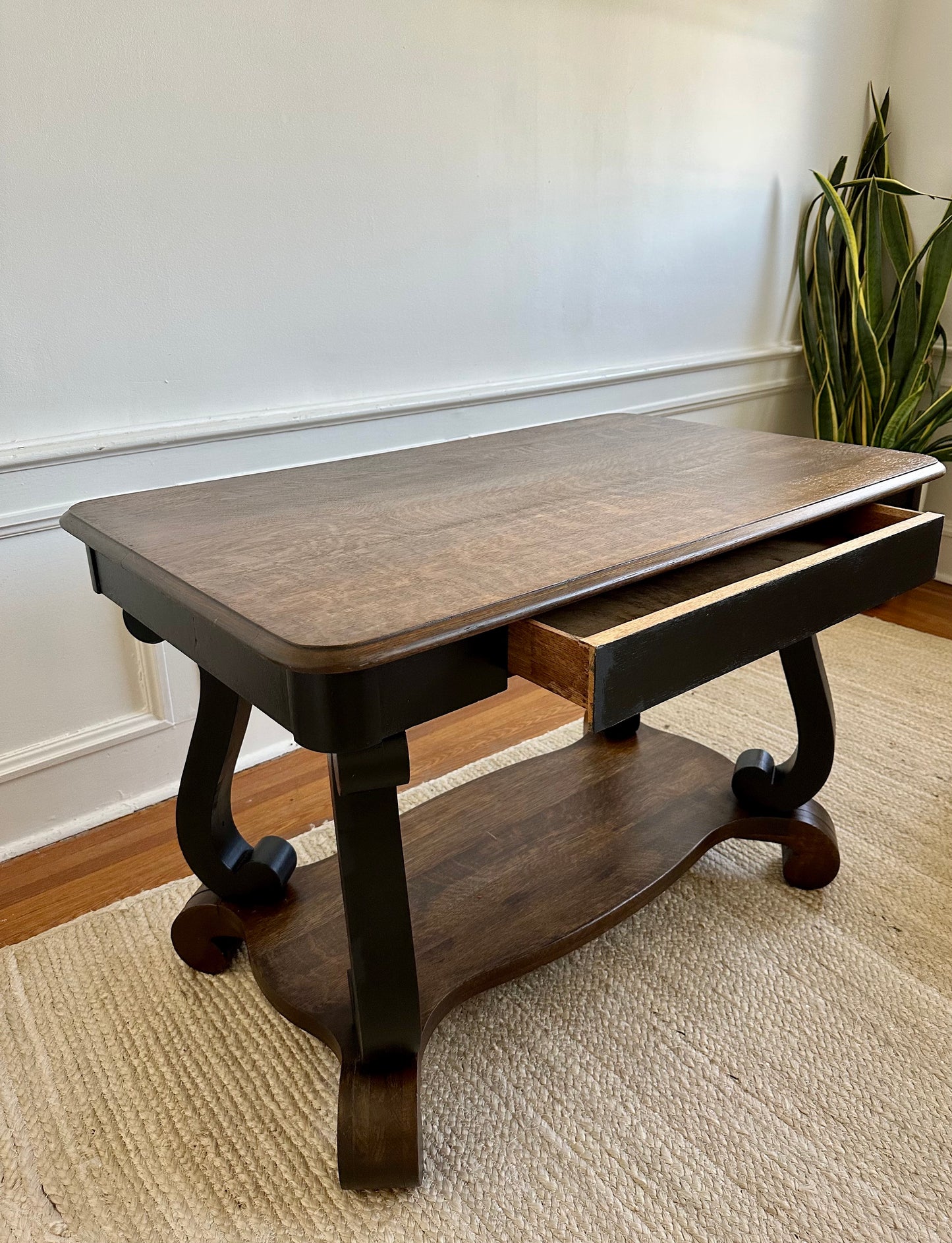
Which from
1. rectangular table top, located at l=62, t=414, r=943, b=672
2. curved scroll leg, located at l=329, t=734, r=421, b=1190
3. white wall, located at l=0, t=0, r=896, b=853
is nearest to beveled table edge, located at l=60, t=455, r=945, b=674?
rectangular table top, located at l=62, t=414, r=943, b=672

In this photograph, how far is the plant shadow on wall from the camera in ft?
6.64

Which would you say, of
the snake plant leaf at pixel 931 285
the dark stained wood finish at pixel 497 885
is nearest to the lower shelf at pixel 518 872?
the dark stained wood finish at pixel 497 885

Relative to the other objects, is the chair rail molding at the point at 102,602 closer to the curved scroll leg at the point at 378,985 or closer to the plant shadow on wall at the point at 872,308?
the curved scroll leg at the point at 378,985

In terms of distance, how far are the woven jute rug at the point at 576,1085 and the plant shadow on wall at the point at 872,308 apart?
1.16 metres

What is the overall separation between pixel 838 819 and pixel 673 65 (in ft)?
4.68

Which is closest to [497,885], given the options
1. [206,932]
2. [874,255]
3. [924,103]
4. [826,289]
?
[206,932]

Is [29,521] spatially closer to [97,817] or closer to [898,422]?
[97,817]

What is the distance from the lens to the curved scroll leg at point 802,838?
1192 mm

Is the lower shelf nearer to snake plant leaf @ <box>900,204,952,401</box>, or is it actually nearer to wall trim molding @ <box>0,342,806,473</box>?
wall trim molding @ <box>0,342,806,473</box>

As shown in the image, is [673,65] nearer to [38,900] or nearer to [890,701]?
[890,701]

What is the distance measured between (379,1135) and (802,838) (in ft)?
2.15

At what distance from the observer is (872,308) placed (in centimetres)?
216

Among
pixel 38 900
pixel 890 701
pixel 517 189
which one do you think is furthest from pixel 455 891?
pixel 517 189

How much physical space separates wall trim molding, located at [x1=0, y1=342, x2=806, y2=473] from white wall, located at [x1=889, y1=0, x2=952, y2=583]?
47cm
